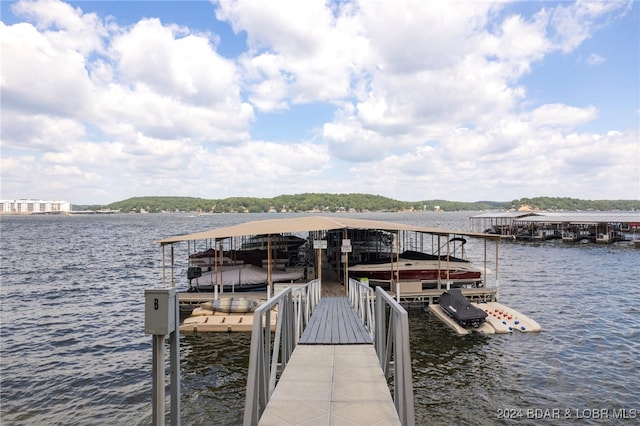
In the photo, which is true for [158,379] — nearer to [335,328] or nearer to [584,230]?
[335,328]

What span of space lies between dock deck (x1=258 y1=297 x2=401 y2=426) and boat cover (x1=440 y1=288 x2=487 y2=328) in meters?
8.59

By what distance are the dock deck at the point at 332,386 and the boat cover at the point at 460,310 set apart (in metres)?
8.59

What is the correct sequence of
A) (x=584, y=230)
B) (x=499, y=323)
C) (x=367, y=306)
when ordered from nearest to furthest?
(x=367, y=306), (x=499, y=323), (x=584, y=230)

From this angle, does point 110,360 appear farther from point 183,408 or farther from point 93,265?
point 93,265

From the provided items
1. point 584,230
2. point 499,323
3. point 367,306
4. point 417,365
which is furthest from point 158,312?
point 584,230

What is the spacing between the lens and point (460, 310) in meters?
15.5

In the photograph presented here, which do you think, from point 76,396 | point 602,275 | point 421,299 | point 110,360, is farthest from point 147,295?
point 602,275

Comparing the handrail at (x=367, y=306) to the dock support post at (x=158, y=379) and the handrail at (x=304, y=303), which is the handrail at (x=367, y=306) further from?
the dock support post at (x=158, y=379)

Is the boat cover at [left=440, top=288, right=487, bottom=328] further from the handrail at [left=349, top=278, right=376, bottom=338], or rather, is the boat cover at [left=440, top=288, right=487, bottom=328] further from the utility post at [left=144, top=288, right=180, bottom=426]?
the utility post at [left=144, top=288, right=180, bottom=426]

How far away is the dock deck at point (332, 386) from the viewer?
4.39 metres

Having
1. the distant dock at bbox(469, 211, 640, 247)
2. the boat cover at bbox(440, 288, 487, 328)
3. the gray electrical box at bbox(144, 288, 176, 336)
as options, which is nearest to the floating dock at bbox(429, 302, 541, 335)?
Result: the boat cover at bbox(440, 288, 487, 328)

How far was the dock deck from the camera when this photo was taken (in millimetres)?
4387

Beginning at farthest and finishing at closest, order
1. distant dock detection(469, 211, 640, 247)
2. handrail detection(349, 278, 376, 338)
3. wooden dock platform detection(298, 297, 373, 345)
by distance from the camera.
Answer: distant dock detection(469, 211, 640, 247), handrail detection(349, 278, 376, 338), wooden dock platform detection(298, 297, 373, 345)

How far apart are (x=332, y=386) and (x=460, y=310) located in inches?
459
